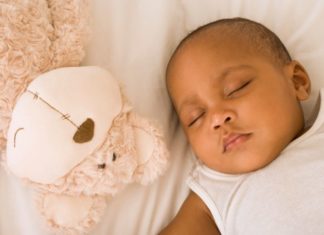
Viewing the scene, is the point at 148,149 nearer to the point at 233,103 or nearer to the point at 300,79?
the point at 233,103

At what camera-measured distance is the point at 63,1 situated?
855 millimetres

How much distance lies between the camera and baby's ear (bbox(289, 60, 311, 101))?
1088mm

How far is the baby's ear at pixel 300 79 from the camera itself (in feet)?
3.57

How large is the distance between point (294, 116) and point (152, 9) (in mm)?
435

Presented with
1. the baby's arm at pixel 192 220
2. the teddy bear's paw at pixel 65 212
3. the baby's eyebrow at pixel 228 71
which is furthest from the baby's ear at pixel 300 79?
the teddy bear's paw at pixel 65 212

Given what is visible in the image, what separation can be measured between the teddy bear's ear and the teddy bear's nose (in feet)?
0.41

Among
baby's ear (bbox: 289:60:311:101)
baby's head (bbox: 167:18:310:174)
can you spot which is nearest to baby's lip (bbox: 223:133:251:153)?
baby's head (bbox: 167:18:310:174)

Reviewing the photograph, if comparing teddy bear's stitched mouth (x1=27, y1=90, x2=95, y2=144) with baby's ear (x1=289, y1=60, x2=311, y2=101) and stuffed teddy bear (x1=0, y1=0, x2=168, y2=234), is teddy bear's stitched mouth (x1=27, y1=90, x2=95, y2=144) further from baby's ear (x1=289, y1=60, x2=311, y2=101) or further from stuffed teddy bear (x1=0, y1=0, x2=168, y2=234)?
baby's ear (x1=289, y1=60, x2=311, y2=101)

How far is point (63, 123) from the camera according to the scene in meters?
0.72

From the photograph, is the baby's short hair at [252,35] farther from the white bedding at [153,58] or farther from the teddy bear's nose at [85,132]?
the teddy bear's nose at [85,132]

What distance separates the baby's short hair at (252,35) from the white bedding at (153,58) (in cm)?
8

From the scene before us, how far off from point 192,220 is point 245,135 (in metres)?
0.23

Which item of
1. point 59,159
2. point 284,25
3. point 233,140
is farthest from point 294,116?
point 59,159

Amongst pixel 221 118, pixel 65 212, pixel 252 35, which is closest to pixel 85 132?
pixel 65 212
